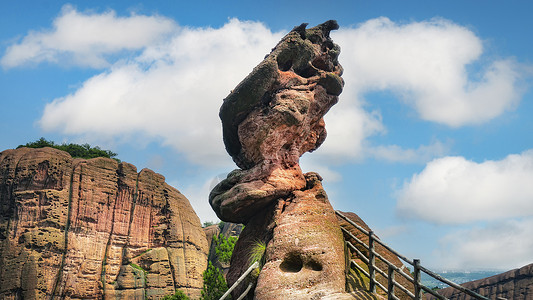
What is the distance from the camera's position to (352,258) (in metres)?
10.2

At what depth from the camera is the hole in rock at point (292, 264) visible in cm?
920

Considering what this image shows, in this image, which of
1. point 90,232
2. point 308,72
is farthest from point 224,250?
point 90,232

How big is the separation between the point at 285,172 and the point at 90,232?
27918 mm

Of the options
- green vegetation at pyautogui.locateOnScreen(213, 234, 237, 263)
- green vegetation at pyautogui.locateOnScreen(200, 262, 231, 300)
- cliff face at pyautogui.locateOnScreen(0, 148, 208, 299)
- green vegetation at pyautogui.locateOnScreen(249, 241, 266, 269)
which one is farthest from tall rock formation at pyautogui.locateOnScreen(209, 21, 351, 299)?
cliff face at pyautogui.locateOnScreen(0, 148, 208, 299)

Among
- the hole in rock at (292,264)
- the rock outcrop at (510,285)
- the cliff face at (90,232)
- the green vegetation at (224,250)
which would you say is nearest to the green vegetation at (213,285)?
the green vegetation at (224,250)

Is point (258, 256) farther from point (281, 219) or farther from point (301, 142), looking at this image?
point (301, 142)

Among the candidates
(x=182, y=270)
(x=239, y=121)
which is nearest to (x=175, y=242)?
(x=182, y=270)

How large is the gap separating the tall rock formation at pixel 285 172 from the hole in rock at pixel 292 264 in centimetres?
→ 2

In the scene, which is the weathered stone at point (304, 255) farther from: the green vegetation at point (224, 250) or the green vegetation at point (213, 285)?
the green vegetation at point (224, 250)

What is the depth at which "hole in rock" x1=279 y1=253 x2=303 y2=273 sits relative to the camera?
30.2ft

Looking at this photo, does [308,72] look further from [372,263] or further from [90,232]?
[90,232]

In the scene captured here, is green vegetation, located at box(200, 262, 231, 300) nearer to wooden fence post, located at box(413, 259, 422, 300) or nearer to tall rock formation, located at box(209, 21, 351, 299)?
tall rock formation, located at box(209, 21, 351, 299)

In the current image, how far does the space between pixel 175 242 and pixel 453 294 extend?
24.0 meters

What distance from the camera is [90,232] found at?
35.2m
